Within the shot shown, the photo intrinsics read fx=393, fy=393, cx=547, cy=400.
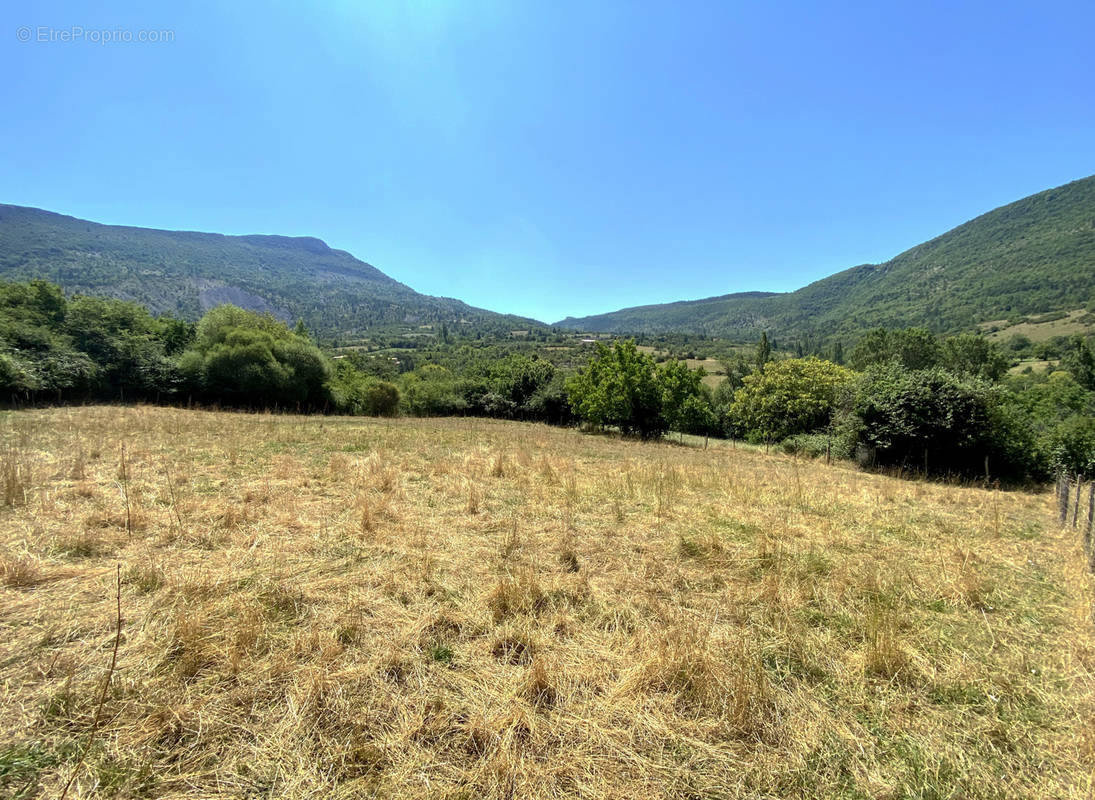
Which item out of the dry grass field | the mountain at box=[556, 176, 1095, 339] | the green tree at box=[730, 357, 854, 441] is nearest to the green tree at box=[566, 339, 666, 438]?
the green tree at box=[730, 357, 854, 441]

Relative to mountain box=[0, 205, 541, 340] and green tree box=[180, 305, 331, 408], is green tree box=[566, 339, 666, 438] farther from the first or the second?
mountain box=[0, 205, 541, 340]

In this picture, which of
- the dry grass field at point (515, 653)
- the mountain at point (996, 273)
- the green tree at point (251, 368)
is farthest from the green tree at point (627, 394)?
the mountain at point (996, 273)

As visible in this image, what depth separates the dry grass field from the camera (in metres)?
2.11

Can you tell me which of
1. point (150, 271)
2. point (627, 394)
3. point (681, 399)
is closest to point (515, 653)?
point (627, 394)

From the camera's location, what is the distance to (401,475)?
7.77 meters

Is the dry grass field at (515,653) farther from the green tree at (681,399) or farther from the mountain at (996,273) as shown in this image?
the mountain at (996,273)

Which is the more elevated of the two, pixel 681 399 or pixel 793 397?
pixel 793 397

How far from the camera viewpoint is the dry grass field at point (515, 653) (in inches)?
83.2

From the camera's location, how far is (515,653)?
3.04 m

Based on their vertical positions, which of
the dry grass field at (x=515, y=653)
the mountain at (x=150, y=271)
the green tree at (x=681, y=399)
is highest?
the mountain at (x=150, y=271)

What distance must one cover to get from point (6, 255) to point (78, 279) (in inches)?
655

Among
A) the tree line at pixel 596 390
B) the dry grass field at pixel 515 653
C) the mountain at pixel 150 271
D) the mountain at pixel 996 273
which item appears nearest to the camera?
the dry grass field at pixel 515 653

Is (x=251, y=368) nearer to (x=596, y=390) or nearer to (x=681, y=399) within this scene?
(x=596, y=390)

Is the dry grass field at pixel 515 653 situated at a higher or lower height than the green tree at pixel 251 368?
lower
